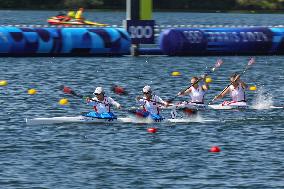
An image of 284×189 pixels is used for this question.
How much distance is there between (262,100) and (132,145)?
50.4 ft

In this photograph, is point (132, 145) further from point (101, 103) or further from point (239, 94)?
point (239, 94)

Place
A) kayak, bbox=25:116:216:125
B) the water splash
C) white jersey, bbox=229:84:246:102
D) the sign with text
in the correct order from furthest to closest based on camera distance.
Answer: the sign with text
the water splash
white jersey, bbox=229:84:246:102
kayak, bbox=25:116:216:125

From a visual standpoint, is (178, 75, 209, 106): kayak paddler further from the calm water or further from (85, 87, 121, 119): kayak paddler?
(85, 87, 121, 119): kayak paddler

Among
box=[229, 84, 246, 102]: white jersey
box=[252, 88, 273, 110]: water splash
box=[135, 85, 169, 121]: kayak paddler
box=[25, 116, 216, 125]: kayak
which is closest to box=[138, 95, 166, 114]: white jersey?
box=[135, 85, 169, 121]: kayak paddler

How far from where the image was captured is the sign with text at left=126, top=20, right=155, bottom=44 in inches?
2702

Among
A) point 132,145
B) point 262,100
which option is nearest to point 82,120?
point 132,145

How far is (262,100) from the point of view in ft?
158

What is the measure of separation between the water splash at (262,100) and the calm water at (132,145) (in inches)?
2.9

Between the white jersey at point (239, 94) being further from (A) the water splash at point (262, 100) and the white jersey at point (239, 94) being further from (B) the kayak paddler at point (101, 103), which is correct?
(B) the kayak paddler at point (101, 103)

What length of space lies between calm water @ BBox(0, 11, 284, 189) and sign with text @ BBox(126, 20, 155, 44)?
36.6 ft

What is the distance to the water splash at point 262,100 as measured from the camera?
45.2m

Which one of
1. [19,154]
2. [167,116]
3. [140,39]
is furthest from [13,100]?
[140,39]

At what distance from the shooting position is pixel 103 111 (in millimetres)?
38562

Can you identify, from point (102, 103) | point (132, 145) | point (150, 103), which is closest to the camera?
point (132, 145)
